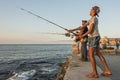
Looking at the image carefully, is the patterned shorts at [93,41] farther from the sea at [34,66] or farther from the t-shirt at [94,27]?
the sea at [34,66]

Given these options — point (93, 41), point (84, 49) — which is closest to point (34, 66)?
point (84, 49)

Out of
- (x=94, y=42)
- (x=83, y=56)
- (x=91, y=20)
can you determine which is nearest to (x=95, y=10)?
(x=91, y=20)

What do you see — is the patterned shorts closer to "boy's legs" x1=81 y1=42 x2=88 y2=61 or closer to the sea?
"boy's legs" x1=81 y1=42 x2=88 y2=61

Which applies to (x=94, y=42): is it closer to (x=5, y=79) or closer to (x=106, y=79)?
(x=106, y=79)

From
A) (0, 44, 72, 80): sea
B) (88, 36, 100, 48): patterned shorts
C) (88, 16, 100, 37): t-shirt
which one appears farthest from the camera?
(0, 44, 72, 80): sea

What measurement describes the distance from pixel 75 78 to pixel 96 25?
153 centimetres

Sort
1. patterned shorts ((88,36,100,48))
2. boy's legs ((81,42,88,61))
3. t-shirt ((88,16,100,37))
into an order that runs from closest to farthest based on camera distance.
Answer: t-shirt ((88,16,100,37))
patterned shorts ((88,36,100,48))
boy's legs ((81,42,88,61))

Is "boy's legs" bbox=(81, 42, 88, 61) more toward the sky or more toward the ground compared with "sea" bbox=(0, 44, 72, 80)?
more toward the sky

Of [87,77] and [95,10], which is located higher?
[95,10]

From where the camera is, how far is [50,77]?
45.5 ft

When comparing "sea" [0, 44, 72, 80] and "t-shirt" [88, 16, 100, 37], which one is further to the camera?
"sea" [0, 44, 72, 80]

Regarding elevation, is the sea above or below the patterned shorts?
below

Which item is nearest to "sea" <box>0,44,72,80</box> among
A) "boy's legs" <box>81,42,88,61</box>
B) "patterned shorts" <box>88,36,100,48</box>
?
"boy's legs" <box>81,42,88,61</box>

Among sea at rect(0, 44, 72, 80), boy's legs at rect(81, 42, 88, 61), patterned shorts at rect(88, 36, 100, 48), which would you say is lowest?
sea at rect(0, 44, 72, 80)
